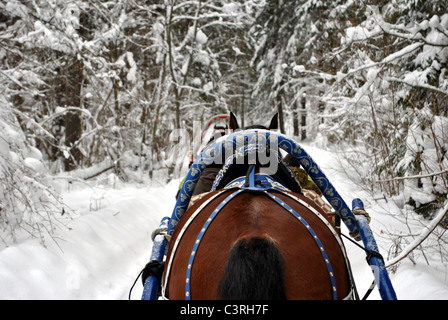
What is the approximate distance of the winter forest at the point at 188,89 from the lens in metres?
3.44

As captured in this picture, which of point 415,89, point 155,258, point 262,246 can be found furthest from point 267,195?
point 415,89

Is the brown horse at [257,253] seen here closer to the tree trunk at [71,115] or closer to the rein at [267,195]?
the rein at [267,195]

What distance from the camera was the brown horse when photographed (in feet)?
4.03

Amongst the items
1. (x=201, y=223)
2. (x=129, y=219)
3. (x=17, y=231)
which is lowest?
(x=201, y=223)

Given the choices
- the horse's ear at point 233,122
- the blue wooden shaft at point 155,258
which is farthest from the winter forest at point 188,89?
the blue wooden shaft at point 155,258

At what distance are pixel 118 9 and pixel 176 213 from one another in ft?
31.3

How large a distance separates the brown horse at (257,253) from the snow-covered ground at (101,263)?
1.44 meters

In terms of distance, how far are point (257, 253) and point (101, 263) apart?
127 inches

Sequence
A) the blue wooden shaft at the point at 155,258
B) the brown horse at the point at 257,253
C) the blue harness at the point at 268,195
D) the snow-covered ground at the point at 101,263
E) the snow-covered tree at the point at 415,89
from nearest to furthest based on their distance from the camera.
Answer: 1. the brown horse at the point at 257,253
2. the blue harness at the point at 268,195
3. the blue wooden shaft at the point at 155,258
4. the snow-covered ground at the point at 101,263
5. the snow-covered tree at the point at 415,89

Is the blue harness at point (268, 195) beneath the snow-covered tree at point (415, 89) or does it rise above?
beneath

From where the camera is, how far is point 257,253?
4.07 feet

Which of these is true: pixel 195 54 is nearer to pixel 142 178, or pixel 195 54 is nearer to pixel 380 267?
pixel 142 178

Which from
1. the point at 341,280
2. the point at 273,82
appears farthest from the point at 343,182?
the point at 273,82

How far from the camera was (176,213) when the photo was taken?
2.18 metres
